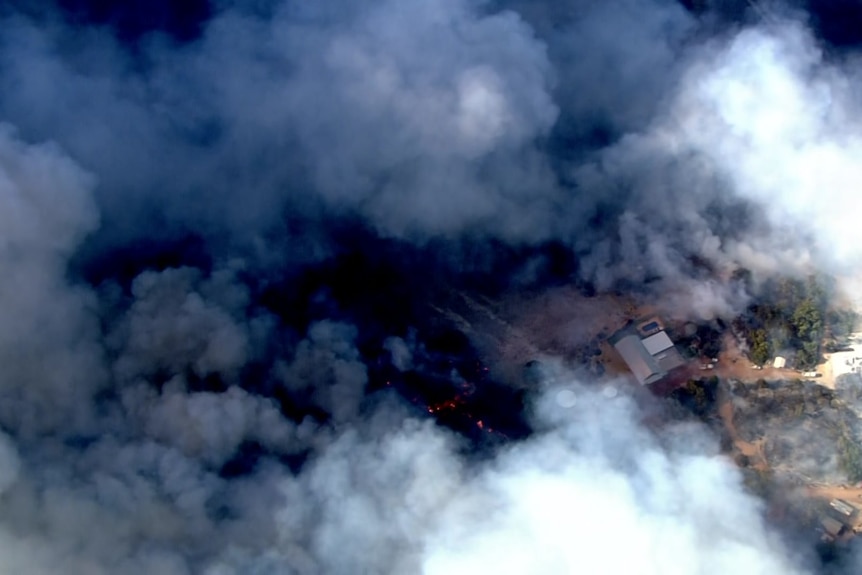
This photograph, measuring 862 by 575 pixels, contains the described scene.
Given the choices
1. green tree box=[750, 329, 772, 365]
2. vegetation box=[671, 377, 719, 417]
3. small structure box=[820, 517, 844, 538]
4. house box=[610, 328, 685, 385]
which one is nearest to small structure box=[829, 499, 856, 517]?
small structure box=[820, 517, 844, 538]

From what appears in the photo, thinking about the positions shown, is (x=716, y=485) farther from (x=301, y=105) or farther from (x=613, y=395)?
(x=301, y=105)

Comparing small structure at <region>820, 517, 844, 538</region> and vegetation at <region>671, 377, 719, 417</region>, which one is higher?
vegetation at <region>671, 377, 719, 417</region>

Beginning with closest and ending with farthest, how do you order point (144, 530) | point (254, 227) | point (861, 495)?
point (144, 530)
point (861, 495)
point (254, 227)

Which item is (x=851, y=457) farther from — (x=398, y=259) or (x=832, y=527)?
(x=398, y=259)

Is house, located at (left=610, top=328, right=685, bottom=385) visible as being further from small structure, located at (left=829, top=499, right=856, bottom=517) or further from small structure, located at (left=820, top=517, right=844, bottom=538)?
small structure, located at (left=820, top=517, right=844, bottom=538)

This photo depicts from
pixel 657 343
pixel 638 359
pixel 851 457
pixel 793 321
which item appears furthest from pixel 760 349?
pixel 851 457

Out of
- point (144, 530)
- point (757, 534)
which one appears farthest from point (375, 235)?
point (757, 534)
